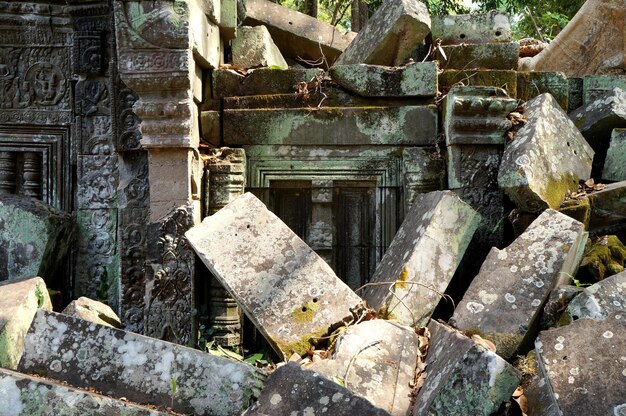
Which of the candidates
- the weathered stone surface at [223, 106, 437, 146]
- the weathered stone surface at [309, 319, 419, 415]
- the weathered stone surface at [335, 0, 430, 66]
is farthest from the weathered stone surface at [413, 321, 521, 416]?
the weathered stone surface at [335, 0, 430, 66]

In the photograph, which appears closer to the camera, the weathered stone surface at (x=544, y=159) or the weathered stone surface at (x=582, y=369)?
the weathered stone surface at (x=582, y=369)

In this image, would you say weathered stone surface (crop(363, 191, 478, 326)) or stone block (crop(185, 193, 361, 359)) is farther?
weathered stone surface (crop(363, 191, 478, 326))

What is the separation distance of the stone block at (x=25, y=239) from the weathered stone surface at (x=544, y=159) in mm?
3210

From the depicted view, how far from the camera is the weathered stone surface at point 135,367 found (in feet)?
12.1

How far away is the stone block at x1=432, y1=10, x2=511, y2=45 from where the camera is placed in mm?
6797

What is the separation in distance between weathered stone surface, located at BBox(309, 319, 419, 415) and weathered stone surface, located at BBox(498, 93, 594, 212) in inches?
53.1

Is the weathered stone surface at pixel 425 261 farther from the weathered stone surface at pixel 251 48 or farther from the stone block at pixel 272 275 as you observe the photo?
the weathered stone surface at pixel 251 48

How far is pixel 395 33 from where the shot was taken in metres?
6.15

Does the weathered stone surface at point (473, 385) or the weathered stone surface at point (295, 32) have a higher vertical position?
the weathered stone surface at point (295, 32)

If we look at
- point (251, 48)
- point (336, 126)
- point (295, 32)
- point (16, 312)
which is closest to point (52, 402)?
point (16, 312)

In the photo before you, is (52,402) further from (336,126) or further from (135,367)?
(336,126)

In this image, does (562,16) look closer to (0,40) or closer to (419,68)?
(419,68)

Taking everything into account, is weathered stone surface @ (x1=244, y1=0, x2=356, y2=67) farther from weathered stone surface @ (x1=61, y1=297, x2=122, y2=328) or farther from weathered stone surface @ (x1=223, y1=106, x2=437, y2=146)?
weathered stone surface @ (x1=61, y1=297, x2=122, y2=328)

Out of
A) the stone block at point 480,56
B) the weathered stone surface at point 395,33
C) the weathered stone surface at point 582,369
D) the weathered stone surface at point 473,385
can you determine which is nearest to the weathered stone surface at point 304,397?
the weathered stone surface at point 473,385
